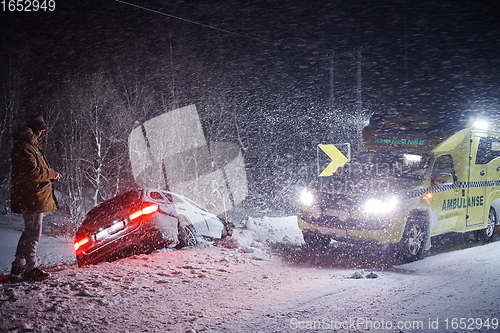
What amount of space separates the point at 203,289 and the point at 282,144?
1594cm

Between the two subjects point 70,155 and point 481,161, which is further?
point 70,155

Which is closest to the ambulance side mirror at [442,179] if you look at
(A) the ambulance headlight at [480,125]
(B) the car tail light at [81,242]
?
(A) the ambulance headlight at [480,125]

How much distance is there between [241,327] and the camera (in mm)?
3721

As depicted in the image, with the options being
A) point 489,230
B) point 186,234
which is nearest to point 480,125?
point 489,230

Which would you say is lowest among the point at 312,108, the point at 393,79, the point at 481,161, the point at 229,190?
the point at 229,190

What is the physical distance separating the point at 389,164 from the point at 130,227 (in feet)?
15.5

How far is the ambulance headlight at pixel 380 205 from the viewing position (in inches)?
244

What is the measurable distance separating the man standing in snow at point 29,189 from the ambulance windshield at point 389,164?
5.26 metres

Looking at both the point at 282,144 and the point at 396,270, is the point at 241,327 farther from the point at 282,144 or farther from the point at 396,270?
the point at 282,144

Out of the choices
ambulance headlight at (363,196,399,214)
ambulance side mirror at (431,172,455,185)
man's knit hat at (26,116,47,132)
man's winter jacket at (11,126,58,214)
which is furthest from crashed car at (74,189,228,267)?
ambulance side mirror at (431,172,455,185)

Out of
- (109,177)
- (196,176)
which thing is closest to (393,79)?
(196,176)

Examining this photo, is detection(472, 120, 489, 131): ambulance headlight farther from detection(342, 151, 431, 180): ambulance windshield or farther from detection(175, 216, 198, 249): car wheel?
detection(175, 216, 198, 249): car wheel

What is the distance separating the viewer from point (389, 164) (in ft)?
24.3

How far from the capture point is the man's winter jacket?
16.3 ft
